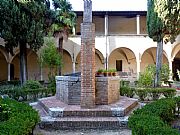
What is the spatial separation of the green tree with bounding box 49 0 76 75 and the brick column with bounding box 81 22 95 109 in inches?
533

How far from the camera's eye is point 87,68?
916cm

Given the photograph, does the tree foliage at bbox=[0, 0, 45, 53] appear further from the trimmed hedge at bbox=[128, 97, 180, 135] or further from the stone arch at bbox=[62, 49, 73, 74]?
the trimmed hedge at bbox=[128, 97, 180, 135]

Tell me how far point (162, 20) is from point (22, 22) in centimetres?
908

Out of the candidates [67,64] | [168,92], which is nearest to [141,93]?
[168,92]

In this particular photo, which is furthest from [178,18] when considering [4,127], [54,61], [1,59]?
[1,59]

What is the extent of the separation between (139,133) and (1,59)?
87.9 feet

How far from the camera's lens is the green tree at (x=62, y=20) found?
22.6 meters

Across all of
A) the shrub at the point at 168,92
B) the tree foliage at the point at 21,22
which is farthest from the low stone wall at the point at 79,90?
the tree foliage at the point at 21,22

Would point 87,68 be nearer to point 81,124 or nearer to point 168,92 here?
point 81,124

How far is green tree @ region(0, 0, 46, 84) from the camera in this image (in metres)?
18.8

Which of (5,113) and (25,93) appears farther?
(25,93)

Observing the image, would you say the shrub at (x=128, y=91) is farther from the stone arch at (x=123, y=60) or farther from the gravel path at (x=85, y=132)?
the stone arch at (x=123, y=60)

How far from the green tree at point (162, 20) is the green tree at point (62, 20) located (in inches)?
260

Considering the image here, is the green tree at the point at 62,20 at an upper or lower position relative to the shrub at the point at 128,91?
upper
